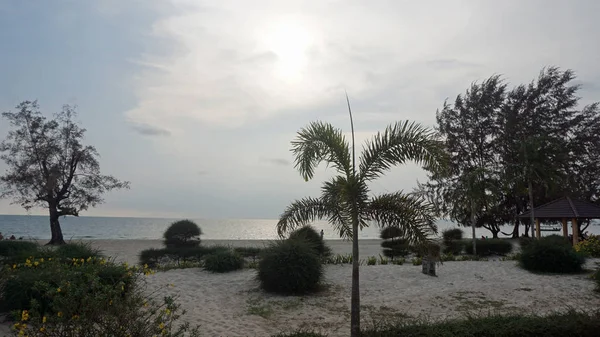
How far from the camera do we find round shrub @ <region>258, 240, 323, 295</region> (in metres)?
11.6

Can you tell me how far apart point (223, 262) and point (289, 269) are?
14.3 ft

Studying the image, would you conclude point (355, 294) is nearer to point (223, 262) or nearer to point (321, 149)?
point (321, 149)

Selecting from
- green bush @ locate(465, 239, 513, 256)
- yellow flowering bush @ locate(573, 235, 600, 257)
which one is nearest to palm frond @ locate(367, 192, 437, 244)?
yellow flowering bush @ locate(573, 235, 600, 257)

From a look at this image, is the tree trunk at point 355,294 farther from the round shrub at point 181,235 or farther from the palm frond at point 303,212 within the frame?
the round shrub at point 181,235

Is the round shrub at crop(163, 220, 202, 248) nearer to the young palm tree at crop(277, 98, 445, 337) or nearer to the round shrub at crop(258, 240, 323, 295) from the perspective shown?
the round shrub at crop(258, 240, 323, 295)

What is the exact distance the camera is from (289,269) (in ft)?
38.4

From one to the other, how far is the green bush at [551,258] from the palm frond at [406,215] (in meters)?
10.7

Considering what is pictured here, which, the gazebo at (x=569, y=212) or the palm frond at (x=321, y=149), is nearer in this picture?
the palm frond at (x=321, y=149)

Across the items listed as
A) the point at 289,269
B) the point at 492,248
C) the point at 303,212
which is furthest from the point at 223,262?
the point at 492,248

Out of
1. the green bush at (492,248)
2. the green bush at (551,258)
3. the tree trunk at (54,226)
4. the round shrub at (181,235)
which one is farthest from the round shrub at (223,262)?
the tree trunk at (54,226)

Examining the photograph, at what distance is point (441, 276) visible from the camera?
14.6m

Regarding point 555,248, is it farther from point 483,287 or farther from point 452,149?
point 452,149

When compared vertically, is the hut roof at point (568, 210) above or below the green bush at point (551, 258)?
above

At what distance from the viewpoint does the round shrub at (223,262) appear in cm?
1513
